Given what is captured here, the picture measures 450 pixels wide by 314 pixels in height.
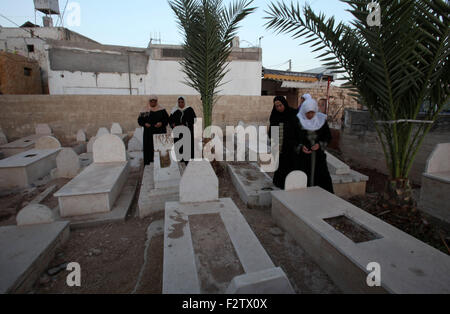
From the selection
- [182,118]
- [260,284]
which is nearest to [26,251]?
[260,284]

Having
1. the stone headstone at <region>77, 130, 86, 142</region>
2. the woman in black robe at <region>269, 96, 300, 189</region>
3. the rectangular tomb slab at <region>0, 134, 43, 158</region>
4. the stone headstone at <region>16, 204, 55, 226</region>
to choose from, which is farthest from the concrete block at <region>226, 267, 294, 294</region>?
the stone headstone at <region>77, 130, 86, 142</region>

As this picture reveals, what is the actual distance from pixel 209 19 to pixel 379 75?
3.02m

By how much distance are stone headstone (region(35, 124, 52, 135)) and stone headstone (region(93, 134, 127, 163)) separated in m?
4.85

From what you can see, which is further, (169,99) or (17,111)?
(169,99)

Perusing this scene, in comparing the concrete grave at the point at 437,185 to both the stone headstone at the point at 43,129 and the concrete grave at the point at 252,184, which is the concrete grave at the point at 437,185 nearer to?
the concrete grave at the point at 252,184

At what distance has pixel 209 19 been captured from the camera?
4387 mm

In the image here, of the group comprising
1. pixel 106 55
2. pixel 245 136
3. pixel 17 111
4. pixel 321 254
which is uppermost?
pixel 106 55

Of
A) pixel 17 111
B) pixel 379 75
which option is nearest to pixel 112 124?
pixel 17 111

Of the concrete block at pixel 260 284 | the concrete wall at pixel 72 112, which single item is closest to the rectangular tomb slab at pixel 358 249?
the concrete block at pixel 260 284

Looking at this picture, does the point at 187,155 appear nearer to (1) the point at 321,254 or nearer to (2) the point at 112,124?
(1) the point at 321,254

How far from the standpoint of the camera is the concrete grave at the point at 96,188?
11.7 feet

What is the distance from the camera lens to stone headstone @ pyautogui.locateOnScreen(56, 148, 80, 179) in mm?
5297

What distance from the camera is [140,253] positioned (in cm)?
280

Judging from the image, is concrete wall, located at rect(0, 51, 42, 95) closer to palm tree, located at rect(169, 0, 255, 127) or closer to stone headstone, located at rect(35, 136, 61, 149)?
stone headstone, located at rect(35, 136, 61, 149)
